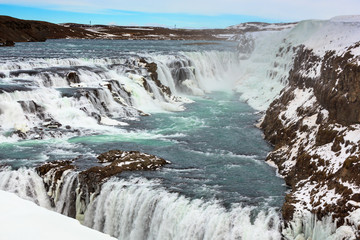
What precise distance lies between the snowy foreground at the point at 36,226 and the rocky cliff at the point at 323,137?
7.36m

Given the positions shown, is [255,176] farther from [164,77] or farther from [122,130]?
[164,77]

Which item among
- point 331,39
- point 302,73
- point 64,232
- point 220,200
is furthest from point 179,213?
point 331,39

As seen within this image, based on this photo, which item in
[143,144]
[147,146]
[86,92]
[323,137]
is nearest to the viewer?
[323,137]

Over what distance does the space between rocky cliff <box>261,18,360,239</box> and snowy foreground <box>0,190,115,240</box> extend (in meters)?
7.36

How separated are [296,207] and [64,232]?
27.3 feet

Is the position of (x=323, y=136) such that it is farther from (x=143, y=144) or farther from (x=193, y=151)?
(x=143, y=144)

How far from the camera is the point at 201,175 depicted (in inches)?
602

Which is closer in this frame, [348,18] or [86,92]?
[86,92]

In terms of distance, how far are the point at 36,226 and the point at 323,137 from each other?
11.9m

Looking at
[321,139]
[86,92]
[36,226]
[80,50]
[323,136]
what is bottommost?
[86,92]

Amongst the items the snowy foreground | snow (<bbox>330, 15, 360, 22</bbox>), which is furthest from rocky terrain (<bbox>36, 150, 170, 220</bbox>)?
snow (<bbox>330, 15, 360, 22</bbox>)

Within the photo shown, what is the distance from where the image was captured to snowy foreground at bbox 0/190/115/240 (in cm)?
465

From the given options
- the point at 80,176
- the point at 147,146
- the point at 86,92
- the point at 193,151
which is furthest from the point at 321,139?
the point at 86,92

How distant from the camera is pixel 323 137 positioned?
14.5 metres
